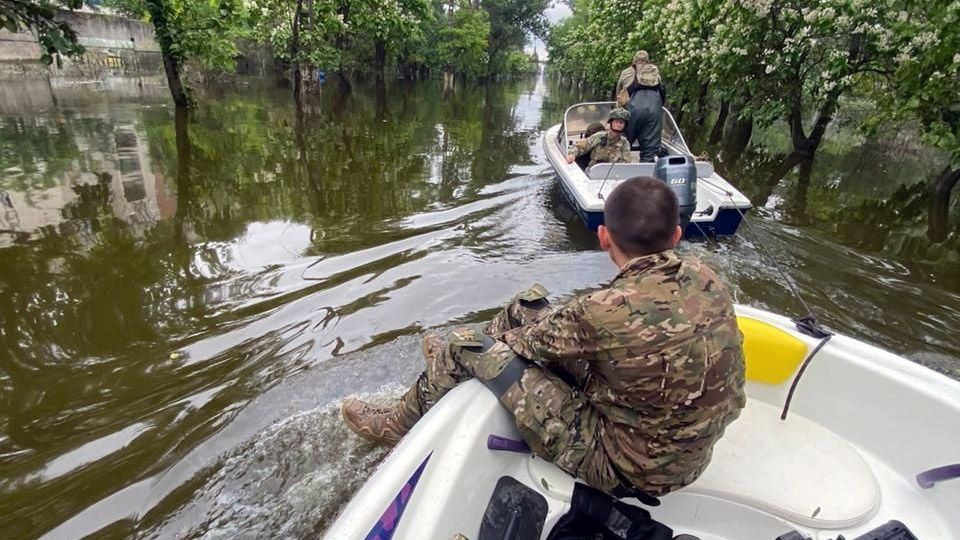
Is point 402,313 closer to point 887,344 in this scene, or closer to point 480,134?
point 887,344

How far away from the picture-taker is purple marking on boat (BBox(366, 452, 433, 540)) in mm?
1412

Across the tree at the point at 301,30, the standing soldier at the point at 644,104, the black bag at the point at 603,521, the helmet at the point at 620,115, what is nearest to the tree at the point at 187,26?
the tree at the point at 301,30

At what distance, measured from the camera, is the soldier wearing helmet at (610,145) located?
6684mm

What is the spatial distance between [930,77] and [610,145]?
437cm

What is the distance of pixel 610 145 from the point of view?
6.86 m

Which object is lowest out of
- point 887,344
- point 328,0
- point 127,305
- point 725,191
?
point 887,344

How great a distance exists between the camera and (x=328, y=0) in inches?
639

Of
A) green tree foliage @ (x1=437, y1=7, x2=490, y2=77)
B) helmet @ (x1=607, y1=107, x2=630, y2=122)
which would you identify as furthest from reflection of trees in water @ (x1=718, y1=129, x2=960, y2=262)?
green tree foliage @ (x1=437, y1=7, x2=490, y2=77)

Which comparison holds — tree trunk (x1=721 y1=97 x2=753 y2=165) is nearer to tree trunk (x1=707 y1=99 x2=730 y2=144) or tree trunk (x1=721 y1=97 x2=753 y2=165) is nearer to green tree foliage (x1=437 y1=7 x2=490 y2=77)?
tree trunk (x1=707 y1=99 x2=730 y2=144)

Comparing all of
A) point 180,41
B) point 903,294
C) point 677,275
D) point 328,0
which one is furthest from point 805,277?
point 328,0

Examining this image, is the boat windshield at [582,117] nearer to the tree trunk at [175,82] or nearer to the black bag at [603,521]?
the black bag at [603,521]

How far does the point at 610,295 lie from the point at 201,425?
2543 mm

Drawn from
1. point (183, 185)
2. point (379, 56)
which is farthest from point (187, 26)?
point (379, 56)

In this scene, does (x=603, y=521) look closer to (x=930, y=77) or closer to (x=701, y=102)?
(x=930, y=77)
